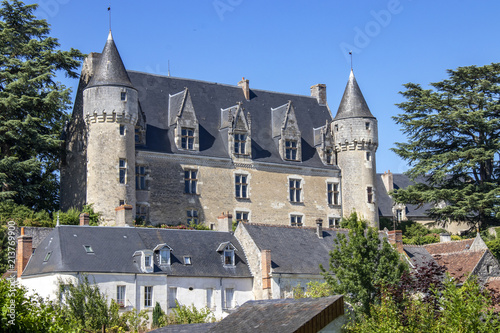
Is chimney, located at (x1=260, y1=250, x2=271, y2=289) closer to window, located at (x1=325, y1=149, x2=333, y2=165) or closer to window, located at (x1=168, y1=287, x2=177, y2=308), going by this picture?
window, located at (x1=168, y1=287, x2=177, y2=308)

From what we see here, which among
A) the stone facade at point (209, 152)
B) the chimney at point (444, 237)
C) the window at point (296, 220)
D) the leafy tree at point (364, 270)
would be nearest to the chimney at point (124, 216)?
the stone facade at point (209, 152)

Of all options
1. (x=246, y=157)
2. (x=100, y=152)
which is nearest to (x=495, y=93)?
(x=246, y=157)

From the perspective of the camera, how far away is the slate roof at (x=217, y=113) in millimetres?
44781

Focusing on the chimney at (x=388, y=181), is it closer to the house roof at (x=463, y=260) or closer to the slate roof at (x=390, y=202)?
the slate roof at (x=390, y=202)

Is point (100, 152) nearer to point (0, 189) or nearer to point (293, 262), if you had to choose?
point (0, 189)

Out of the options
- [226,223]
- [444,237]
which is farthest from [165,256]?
[444,237]

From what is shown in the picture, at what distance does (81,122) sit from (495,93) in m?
21.1

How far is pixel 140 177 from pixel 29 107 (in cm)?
619

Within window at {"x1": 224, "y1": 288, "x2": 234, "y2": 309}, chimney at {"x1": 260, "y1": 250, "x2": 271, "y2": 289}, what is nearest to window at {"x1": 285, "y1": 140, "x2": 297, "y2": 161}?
chimney at {"x1": 260, "y1": 250, "x2": 271, "y2": 289}

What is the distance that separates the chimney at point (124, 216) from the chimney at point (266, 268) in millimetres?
6189

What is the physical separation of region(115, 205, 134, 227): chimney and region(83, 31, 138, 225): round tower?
7.19 ft

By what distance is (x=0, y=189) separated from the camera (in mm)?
40750

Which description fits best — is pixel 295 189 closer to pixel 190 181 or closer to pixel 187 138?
pixel 190 181

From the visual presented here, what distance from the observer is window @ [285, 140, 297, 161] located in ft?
157
